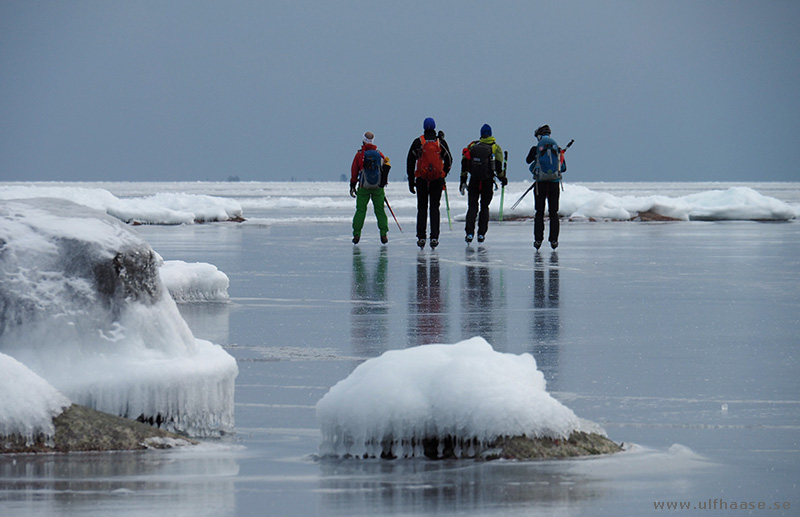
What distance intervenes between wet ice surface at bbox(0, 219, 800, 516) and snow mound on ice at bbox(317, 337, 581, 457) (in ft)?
0.51

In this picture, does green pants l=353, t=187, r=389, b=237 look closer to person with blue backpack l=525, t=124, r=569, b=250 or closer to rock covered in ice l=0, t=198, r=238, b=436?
person with blue backpack l=525, t=124, r=569, b=250

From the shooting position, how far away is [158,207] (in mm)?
36750

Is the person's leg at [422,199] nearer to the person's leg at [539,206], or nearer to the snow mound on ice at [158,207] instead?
the person's leg at [539,206]

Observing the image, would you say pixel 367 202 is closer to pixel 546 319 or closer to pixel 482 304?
pixel 482 304

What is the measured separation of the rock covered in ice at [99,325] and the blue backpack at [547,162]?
15229mm

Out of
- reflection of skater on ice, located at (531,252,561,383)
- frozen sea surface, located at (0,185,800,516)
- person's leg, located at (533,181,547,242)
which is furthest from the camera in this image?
person's leg, located at (533,181,547,242)

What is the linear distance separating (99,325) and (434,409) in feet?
5.89

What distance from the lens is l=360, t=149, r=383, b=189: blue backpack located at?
23.0m

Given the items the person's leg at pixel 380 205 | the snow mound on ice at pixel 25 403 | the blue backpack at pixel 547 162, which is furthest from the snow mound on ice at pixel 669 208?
the snow mound on ice at pixel 25 403

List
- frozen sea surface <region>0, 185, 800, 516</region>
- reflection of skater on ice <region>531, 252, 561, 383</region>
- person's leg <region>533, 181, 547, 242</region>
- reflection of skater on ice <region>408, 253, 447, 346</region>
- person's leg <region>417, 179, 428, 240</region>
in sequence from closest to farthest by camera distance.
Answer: frozen sea surface <region>0, 185, 800, 516</region>
reflection of skater on ice <region>531, 252, 561, 383</region>
reflection of skater on ice <region>408, 253, 447, 346</region>
person's leg <region>533, 181, 547, 242</region>
person's leg <region>417, 179, 428, 240</region>

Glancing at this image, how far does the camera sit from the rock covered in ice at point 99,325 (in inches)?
254

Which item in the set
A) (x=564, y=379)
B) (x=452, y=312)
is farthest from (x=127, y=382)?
(x=452, y=312)

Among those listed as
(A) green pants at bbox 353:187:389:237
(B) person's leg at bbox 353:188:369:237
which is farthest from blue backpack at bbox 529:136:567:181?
(B) person's leg at bbox 353:188:369:237

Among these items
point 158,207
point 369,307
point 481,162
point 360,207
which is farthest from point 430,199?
point 158,207
